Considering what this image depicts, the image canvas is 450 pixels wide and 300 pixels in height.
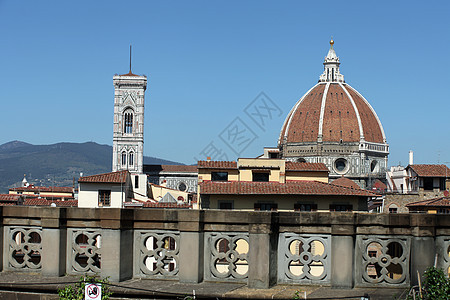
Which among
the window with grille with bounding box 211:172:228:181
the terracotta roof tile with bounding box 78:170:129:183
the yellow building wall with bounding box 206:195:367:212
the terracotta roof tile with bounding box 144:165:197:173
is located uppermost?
the terracotta roof tile with bounding box 144:165:197:173

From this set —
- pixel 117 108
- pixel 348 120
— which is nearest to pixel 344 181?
pixel 117 108

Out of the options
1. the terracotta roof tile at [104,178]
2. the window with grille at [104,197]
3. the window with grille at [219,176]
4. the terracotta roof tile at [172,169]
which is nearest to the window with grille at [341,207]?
the window with grille at [219,176]

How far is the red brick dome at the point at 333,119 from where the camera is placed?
152 metres

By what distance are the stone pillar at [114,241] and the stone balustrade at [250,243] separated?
0.01 metres

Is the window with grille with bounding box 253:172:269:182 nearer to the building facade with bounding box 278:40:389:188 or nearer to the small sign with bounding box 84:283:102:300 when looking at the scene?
the small sign with bounding box 84:283:102:300

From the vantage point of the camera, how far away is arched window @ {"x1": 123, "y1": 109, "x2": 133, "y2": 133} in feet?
413

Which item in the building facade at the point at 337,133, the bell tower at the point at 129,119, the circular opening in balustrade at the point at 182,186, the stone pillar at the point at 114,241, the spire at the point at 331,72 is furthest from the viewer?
the spire at the point at 331,72

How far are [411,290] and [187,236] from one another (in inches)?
125

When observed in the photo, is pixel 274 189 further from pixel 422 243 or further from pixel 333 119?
pixel 333 119

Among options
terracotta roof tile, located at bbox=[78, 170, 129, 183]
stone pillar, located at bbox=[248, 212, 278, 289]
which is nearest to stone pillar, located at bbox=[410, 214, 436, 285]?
stone pillar, located at bbox=[248, 212, 278, 289]

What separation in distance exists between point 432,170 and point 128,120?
71171 millimetres

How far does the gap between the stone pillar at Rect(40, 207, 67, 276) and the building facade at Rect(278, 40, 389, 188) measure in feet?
446

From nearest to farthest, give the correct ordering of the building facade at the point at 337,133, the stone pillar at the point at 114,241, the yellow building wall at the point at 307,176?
the stone pillar at the point at 114,241
the yellow building wall at the point at 307,176
the building facade at the point at 337,133

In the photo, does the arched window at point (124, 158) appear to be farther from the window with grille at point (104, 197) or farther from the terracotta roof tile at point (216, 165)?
the terracotta roof tile at point (216, 165)
